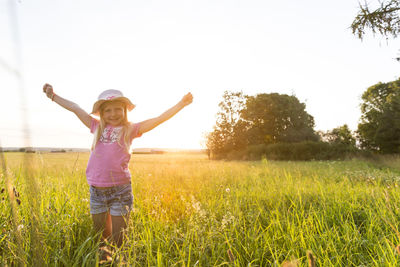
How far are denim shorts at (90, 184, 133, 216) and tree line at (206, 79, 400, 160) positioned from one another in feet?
79.0

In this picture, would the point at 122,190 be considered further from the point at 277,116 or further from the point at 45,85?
the point at 277,116

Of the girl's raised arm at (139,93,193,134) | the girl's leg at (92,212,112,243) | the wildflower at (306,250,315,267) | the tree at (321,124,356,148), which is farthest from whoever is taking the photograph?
the tree at (321,124,356,148)

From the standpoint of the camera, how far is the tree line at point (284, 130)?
24.7 metres

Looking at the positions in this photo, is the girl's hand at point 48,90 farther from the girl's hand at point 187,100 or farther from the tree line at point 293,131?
the tree line at point 293,131

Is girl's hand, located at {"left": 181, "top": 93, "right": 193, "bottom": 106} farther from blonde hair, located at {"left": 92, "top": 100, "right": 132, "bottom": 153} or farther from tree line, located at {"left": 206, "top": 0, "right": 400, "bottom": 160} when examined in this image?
tree line, located at {"left": 206, "top": 0, "right": 400, "bottom": 160}

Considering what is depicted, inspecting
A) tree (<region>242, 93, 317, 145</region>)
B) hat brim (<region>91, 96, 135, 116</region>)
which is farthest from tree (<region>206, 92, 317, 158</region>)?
hat brim (<region>91, 96, 135, 116</region>)

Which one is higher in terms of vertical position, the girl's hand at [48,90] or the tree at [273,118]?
the tree at [273,118]

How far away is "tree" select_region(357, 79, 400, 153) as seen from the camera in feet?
76.2

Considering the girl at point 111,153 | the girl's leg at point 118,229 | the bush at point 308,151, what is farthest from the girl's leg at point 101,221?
the bush at point 308,151

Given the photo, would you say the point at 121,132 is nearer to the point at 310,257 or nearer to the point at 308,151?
the point at 310,257

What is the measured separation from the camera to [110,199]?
2719 millimetres

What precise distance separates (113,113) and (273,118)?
33.9 m

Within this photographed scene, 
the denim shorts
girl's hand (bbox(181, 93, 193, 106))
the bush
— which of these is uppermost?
girl's hand (bbox(181, 93, 193, 106))

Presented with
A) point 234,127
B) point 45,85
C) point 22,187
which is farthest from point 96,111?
point 234,127
